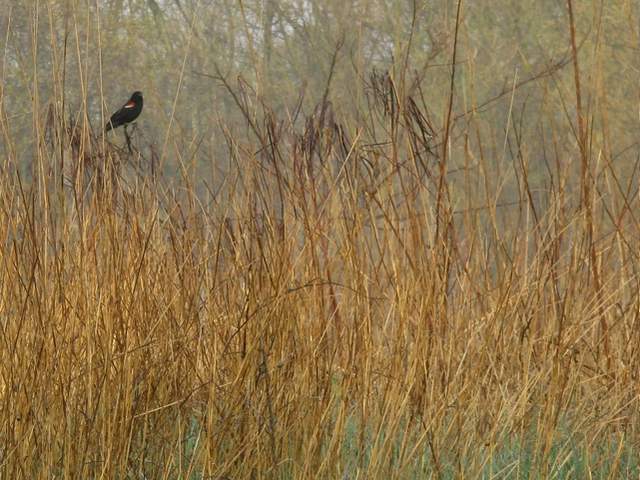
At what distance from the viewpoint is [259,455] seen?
215 cm

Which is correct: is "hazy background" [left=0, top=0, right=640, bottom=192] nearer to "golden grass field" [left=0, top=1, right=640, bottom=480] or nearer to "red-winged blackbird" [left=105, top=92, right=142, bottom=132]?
"red-winged blackbird" [left=105, top=92, right=142, bottom=132]

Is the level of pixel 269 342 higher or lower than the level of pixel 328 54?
lower

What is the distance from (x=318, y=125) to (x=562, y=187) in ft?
1.87

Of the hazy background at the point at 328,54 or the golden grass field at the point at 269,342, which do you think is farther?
the hazy background at the point at 328,54

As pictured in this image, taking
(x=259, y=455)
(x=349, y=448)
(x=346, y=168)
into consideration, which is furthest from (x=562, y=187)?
(x=259, y=455)

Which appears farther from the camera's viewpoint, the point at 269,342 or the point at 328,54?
the point at 328,54

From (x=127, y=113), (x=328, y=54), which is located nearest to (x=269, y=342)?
(x=127, y=113)

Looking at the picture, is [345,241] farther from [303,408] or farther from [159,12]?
[159,12]

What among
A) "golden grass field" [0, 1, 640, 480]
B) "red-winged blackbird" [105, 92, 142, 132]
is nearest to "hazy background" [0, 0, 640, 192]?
"red-winged blackbird" [105, 92, 142, 132]

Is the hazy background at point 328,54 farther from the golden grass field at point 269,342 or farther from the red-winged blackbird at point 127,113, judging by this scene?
the golden grass field at point 269,342

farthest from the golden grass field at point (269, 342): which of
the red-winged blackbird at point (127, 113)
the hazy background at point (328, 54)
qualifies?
the hazy background at point (328, 54)

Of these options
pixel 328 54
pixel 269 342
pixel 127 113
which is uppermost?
Result: pixel 328 54

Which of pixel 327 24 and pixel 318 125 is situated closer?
pixel 318 125

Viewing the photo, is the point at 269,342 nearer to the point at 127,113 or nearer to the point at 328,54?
the point at 127,113
